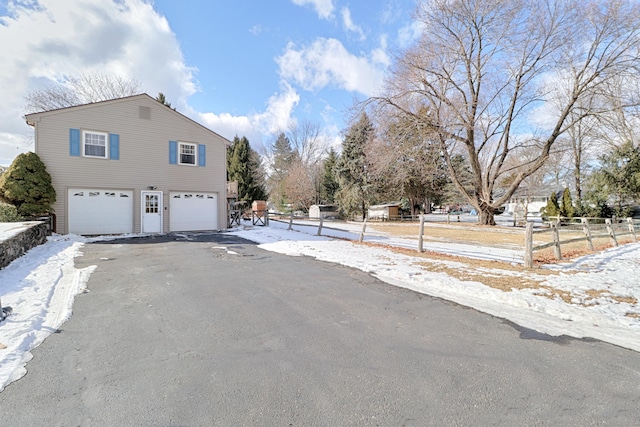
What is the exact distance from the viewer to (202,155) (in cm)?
1558

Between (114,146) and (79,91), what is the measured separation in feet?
56.0

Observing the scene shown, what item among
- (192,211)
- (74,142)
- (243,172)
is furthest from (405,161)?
(74,142)

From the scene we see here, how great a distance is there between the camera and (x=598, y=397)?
223 centimetres

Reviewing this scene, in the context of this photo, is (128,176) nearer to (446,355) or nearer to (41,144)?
(41,144)

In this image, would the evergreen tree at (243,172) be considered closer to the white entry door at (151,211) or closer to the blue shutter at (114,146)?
the white entry door at (151,211)

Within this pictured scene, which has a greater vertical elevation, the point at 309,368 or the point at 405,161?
the point at 405,161

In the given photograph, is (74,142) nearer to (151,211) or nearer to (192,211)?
(151,211)

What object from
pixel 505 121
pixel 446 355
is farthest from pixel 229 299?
pixel 505 121

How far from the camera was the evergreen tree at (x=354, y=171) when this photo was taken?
95.4ft

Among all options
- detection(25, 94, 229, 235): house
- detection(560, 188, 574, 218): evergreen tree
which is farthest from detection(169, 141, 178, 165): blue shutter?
detection(560, 188, 574, 218): evergreen tree

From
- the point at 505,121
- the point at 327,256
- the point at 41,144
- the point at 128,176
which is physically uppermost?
the point at 505,121

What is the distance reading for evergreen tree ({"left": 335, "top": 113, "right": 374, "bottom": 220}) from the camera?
29.1 metres

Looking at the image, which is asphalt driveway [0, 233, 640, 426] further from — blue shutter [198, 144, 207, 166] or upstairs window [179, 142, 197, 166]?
blue shutter [198, 144, 207, 166]

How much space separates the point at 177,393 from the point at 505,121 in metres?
22.4
